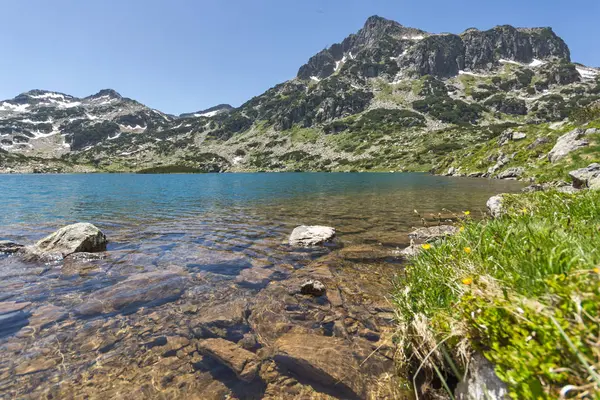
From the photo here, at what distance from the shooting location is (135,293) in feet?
29.7

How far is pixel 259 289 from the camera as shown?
9406 millimetres

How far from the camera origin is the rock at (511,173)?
58.8 meters

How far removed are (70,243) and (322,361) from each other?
13.4 m

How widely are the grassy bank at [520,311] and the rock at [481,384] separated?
0.46 feet

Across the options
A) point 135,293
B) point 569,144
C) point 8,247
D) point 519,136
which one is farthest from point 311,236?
point 519,136

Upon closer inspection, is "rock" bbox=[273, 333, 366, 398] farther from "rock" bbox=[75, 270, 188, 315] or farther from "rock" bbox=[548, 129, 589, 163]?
"rock" bbox=[548, 129, 589, 163]

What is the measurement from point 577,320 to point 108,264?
14.2 m

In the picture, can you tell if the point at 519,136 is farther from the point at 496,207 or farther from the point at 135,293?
the point at 135,293

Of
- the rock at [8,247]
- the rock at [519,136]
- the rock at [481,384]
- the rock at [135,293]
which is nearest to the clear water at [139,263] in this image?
the rock at [135,293]

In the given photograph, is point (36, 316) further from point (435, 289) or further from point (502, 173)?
point (502, 173)

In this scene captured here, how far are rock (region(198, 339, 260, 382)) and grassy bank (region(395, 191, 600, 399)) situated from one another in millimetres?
2965

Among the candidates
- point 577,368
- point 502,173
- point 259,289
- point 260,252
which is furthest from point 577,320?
point 502,173

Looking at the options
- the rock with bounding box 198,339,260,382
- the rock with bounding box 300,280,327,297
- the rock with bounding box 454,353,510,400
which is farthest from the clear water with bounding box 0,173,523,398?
the rock with bounding box 454,353,510,400

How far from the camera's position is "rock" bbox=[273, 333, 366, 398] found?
536 cm
